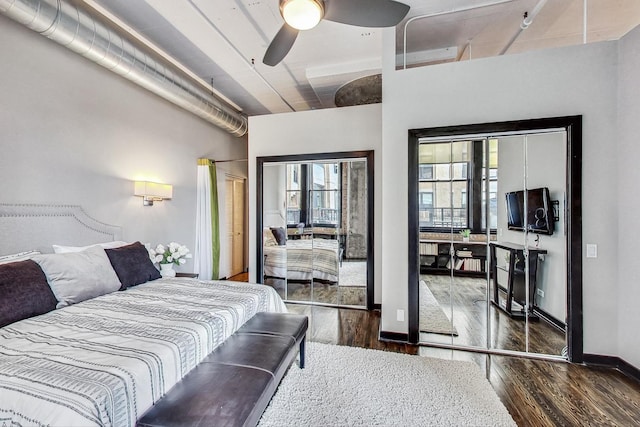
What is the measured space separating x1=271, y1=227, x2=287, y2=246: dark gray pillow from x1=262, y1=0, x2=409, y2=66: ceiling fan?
9.41ft

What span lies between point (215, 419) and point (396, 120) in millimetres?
2893

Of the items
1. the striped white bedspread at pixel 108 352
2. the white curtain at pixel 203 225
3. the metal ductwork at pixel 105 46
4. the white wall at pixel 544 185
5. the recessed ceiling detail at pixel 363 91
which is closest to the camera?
the striped white bedspread at pixel 108 352

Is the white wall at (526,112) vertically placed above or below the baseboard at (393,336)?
above

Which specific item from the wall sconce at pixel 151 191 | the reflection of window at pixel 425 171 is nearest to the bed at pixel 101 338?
the wall sconce at pixel 151 191

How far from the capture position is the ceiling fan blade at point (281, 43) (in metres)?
2.23

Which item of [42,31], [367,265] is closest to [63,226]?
[42,31]

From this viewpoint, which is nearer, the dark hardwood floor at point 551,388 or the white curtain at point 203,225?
the dark hardwood floor at point 551,388

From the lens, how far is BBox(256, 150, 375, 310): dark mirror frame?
4008 millimetres

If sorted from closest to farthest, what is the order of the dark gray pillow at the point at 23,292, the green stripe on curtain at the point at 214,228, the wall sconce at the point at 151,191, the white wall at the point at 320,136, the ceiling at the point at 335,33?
1. the dark gray pillow at the point at 23,292
2. the ceiling at the point at 335,33
3. the wall sconce at the point at 151,191
4. the white wall at the point at 320,136
5. the green stripe on curtain at the point at 214,228

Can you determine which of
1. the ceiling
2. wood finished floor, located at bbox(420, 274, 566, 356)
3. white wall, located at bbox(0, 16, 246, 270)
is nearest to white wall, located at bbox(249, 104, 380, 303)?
the ceiling

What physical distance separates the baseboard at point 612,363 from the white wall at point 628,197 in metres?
0.04

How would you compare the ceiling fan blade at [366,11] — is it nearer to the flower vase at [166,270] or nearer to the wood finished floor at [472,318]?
the wood finished floor at [472,318]

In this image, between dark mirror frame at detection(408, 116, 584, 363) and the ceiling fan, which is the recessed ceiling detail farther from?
the ceiling fan

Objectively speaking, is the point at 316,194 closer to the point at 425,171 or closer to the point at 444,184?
the point at 425,171
